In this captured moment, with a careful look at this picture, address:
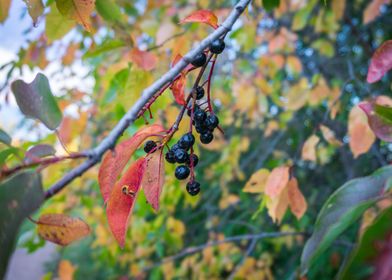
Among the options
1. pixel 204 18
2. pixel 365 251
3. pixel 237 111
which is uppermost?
pixel 237 111

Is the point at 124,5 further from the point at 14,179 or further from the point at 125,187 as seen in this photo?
the point at 14,179

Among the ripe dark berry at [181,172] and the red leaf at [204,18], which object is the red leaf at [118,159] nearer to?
the ripe dark berry at [181,172]

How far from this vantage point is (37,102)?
594mm

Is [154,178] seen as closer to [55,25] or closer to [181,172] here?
[181,172]

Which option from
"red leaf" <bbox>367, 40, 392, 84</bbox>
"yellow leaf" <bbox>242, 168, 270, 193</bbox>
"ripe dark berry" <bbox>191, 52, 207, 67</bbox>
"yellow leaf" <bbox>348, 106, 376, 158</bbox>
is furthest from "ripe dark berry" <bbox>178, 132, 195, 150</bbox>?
"yellow leaf" <bbox>348, 106, 376, 158</bbox>

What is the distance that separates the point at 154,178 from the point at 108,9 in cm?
62

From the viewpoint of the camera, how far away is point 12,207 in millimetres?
402

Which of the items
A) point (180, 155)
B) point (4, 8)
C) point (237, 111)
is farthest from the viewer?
point (237, 111)

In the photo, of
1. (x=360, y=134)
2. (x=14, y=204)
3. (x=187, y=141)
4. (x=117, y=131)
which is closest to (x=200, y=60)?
(x=187, y=141)

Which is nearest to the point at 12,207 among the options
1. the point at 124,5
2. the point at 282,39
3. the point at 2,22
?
the point at 2,22

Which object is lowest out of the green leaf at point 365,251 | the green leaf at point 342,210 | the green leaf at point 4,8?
the green leaf at point 365,251

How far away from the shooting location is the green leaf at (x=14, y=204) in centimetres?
40

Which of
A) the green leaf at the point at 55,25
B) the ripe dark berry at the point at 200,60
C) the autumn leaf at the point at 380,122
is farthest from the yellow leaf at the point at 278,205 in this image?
the green leaf at the point at 55,25

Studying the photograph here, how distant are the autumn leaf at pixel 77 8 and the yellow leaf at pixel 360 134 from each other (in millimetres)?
900
